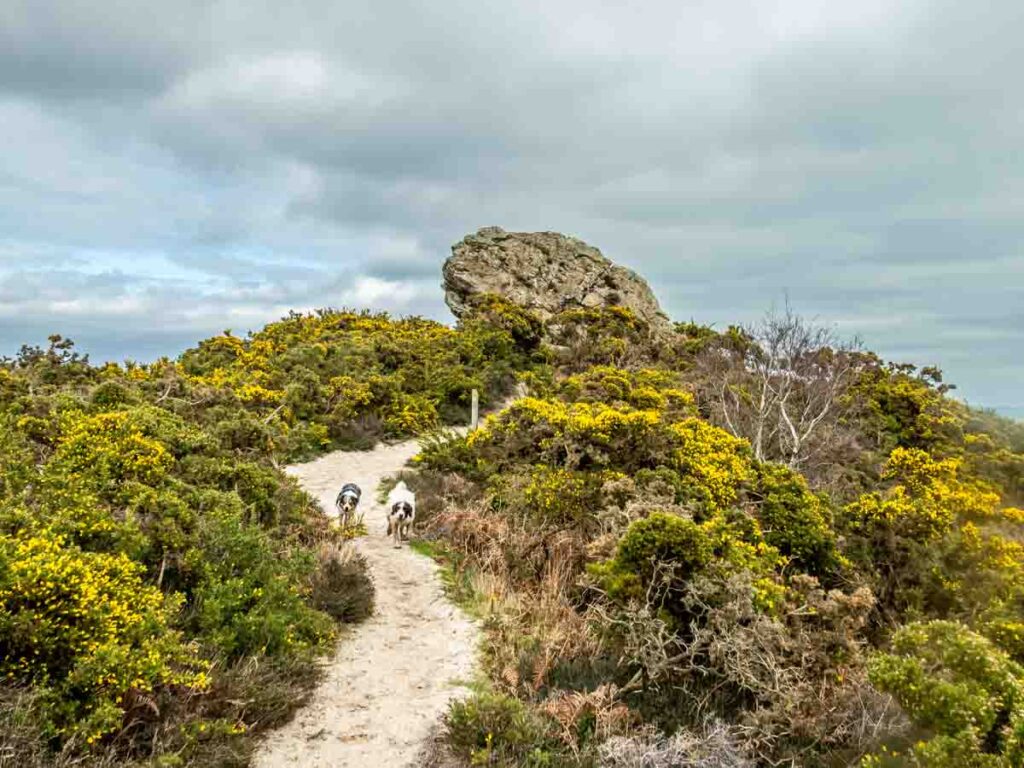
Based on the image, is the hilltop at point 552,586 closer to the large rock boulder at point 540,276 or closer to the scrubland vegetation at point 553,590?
the scrubland vegetation at point 553,590

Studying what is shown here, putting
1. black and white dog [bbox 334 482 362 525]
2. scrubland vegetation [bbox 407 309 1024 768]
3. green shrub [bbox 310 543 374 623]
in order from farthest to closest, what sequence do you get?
black and white dog [bbox 334 482 362 525]
green shrub [bbox 310 543 374 623]
scrubland vegetation [bbox 407 309 1024 768]

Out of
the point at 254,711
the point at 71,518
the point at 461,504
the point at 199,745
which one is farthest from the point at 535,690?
the point at 461,504

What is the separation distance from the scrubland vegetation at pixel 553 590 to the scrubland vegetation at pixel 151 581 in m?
0.03

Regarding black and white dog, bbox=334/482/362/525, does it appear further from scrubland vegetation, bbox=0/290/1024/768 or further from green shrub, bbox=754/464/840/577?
green shrub, bbox=754/464/840/577

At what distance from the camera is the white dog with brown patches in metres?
10.2

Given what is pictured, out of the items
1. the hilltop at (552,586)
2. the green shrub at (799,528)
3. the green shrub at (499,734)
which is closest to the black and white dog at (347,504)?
the hilltop at (552,586)

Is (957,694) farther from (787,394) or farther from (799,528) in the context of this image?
(787,394)

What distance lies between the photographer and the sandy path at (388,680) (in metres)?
4.93

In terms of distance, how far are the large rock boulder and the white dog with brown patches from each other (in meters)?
21.3

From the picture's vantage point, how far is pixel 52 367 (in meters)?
13.7

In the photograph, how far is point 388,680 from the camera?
6.07 m

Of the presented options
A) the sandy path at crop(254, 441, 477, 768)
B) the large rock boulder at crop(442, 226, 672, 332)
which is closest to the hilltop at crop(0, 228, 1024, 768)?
the sandy path at crop(254, 441, 477, 768)

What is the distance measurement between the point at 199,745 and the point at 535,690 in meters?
2.71

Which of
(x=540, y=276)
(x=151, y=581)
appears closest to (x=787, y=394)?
(x=151, y=581)
